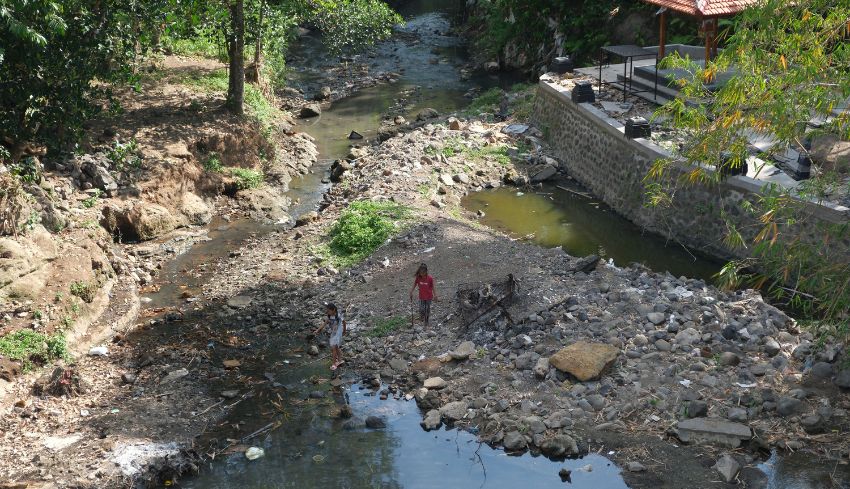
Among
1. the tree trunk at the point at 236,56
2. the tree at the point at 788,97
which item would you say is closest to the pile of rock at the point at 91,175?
the tree trunk at the point at 236,56

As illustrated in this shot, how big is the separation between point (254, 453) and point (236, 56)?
512 inches

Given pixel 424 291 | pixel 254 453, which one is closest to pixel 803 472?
pixel 424 291

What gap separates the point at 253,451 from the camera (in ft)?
36.8

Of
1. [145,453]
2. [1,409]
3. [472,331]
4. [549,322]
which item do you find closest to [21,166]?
[1,409]

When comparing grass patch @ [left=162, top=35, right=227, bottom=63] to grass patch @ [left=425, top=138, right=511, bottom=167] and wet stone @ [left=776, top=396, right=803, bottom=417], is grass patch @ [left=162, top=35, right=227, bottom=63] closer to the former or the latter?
grass patch @ [left=425, top=138, right=511, bottom=167]

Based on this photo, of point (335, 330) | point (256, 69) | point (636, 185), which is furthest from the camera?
point (256, 69)

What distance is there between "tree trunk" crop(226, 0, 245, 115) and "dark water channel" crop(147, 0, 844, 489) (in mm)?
2553

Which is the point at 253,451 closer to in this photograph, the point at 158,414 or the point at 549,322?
the point at 158,414

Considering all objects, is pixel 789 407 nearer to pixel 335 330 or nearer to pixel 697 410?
pixel 697 410

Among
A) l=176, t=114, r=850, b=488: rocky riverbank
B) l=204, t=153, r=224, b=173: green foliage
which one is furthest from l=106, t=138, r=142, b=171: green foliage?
l=176, t=114, r=850, b=488: rocky riverbank

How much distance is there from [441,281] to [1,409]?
6838mm

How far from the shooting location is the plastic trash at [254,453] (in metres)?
11.1

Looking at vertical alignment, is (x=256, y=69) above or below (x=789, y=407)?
above

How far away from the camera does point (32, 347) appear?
12.7 m
